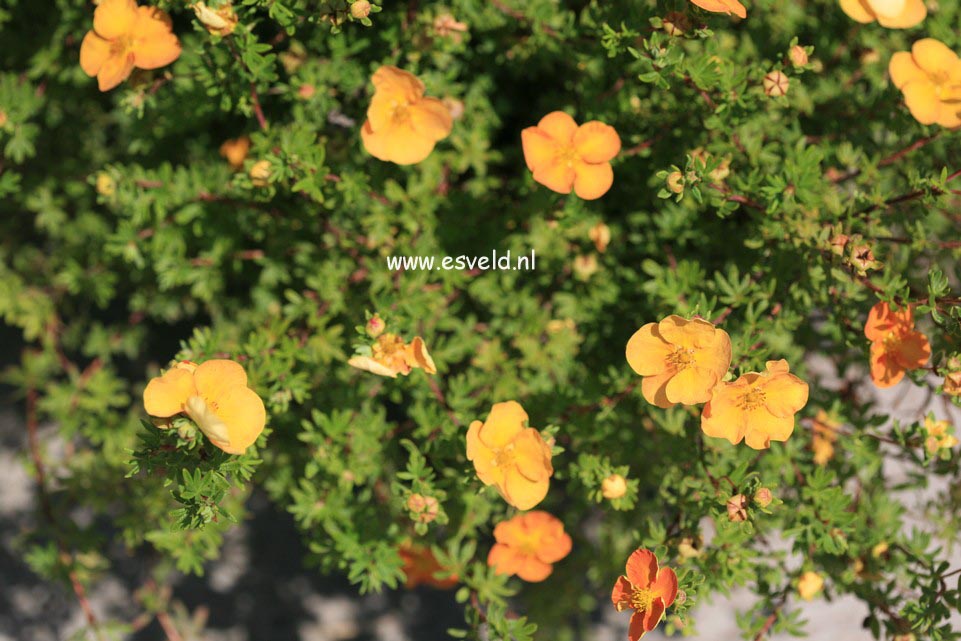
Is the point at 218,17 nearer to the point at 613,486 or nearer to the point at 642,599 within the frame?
the point at 613,486

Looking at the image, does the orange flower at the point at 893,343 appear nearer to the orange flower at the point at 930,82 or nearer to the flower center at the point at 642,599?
the orange flower at the point at 930,82

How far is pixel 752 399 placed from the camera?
1649mm

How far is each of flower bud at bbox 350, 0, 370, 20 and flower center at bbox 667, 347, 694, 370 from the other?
37.9 inches

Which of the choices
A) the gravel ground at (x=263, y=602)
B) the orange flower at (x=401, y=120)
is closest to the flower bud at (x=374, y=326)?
the orange flower at (x=401, y=120)

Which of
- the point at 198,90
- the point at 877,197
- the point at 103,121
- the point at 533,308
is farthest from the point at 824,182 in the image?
the point at 103,121

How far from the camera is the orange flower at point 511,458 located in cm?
173

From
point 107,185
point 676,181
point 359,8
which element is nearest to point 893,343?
point 676,181

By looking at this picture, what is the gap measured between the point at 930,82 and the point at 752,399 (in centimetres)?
97

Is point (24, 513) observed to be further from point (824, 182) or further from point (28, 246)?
point (824, 182)

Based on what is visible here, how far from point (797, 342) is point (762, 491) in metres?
0.98

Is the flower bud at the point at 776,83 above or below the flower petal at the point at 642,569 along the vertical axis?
above

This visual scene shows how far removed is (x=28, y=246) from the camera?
285 centimetres

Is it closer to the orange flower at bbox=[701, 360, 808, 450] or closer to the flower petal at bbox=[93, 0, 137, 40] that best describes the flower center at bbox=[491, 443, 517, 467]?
the orange flower at bbox=[701, 360, 808, 450]

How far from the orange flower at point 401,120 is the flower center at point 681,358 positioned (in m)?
0.77
